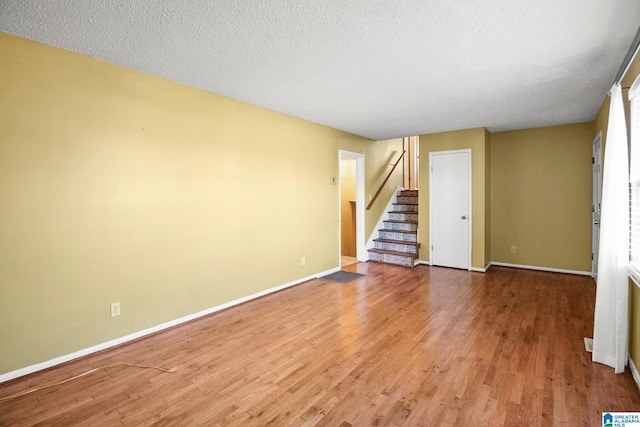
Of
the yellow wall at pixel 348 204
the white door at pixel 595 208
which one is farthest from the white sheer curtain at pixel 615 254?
the yellow wall at pixel 348 204

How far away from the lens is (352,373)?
2320 mm

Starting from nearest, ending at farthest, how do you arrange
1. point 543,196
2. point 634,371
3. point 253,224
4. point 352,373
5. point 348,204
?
1. point 634,371
2. point 352,373
3. point 253,224
4. point 543,196
5. point 348,204

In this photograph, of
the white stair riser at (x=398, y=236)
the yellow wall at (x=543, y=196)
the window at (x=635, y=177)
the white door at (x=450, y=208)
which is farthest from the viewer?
the white stair riser at (x=398, y=236)

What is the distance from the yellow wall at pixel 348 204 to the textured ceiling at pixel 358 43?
389 centimetres

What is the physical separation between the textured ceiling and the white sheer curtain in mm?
722

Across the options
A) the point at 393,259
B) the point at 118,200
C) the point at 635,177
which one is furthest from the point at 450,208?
the point at 118,200

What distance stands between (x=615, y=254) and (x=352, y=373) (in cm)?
216

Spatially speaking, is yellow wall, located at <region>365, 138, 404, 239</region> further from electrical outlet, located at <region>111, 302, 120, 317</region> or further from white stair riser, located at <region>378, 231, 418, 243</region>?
electrical outlet, located at <region>111, 302, 120, 317</region>

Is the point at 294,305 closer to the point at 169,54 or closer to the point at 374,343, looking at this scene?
the point at 374,343

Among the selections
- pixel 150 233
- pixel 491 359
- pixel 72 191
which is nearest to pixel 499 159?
pixel 491 359

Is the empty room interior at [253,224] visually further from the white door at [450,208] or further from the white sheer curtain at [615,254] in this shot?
the white door at [450,208]

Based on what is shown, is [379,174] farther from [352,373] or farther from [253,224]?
[352,373]

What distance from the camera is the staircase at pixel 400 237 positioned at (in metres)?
5.99

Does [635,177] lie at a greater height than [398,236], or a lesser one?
greater
